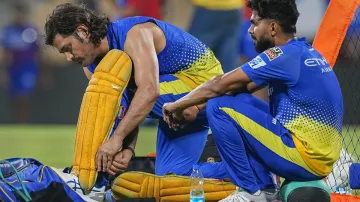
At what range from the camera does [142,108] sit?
5.36 meters

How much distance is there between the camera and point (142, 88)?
5.34 meters

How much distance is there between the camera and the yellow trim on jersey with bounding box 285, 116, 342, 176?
16.1ft

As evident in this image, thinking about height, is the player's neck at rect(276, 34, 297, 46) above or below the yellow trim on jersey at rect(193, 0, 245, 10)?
above

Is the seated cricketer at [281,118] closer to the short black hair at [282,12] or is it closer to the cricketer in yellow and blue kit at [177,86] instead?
the short black hair at [282,12]

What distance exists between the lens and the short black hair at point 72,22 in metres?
5.48

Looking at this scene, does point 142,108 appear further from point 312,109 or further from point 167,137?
point 312,109

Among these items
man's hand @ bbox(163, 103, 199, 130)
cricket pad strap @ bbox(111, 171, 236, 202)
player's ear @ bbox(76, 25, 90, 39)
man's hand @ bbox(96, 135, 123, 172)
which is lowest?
cricket pad strap @ bbox(111, 171, 236, 202)

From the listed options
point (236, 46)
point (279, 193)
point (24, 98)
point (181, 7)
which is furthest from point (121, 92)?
point (24, 98)

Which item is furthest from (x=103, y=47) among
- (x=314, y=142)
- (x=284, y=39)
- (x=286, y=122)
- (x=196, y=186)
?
(x=314, y=142)

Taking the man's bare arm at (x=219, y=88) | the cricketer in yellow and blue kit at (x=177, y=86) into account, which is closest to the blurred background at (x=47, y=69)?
the cricketer in yellow and blue kit at (x=177, y=86)

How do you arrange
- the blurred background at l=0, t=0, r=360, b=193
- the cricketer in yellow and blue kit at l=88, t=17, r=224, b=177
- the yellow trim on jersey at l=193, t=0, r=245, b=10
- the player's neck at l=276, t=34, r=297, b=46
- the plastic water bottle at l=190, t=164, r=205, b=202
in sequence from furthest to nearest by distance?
the blurred background at l=0, t=0, r=360, b=193 → the yellow trim on jersey at l=193, t=0, r=245, b=10 → the cricketer in yellow and blue kit at l=88, t=17, r=224, b=177 → the player's neck at l=276, t=34, r=297, b=46 → the plastic water bottle at l=190, t=164, r=205, b=202

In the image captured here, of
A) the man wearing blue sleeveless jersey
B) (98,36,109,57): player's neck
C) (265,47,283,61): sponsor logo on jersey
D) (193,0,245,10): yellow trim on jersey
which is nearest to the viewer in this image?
(265,47,283,61): sponsor logo on jersey

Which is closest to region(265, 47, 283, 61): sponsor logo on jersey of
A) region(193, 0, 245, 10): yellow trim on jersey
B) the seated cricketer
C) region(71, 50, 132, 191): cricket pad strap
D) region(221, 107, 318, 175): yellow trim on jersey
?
the seated cricketer

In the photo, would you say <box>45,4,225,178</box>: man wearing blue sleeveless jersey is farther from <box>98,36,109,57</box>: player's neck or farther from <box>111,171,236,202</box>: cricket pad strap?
<box>111,171,236,202</box>: cricket pad strap
